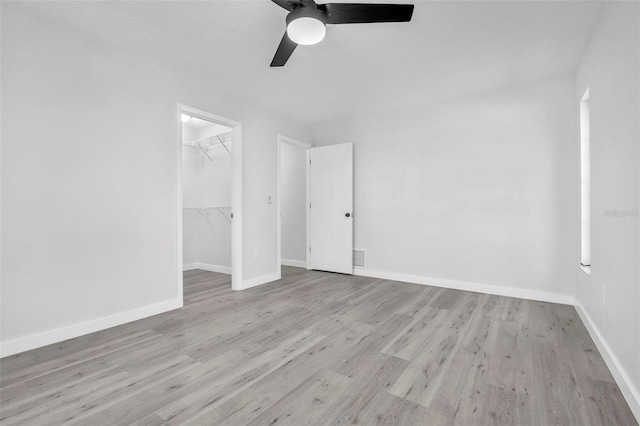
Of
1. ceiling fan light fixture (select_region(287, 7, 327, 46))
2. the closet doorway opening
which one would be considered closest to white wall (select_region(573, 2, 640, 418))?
ceiling fan light fixture (select_region(287, 7, 327, 46))

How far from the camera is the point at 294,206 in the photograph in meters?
5.52

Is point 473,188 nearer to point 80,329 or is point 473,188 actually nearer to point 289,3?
point 289,3

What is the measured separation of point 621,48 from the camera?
1729mm

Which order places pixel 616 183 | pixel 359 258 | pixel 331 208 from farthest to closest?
pixel 331 208 → pixel 359 258 → pixel 616 183

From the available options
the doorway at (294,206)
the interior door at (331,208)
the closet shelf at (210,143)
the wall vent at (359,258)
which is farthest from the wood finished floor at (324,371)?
the closet shelf at (210,143)

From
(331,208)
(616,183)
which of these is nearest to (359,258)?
(331,208)

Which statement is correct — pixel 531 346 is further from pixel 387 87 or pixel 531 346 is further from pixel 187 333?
pixel 387 87

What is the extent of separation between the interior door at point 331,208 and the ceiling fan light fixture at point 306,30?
267 centimetres

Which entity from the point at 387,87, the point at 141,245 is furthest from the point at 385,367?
the point at 387,87

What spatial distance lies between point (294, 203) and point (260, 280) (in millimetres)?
1902

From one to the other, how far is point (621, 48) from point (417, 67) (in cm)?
158

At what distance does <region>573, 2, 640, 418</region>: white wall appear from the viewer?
1519 millimetres

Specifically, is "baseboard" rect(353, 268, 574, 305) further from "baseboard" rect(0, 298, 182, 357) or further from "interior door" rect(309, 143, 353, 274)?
"baseboard" rect(0, 298, 182, 357)

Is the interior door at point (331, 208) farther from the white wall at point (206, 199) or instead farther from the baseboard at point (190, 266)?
the baseboard at point (190, 266)
